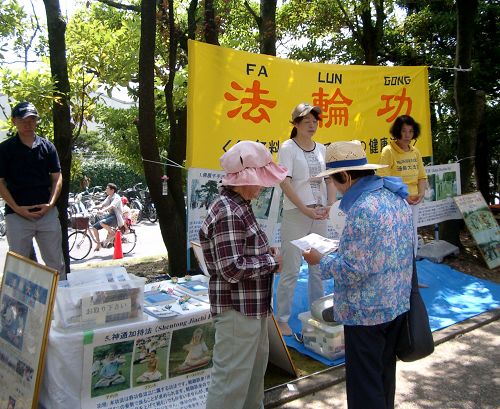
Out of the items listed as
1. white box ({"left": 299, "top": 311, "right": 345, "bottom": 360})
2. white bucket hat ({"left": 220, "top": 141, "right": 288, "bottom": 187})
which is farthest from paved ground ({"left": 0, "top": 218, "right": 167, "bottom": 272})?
white bucket hat ({"left": 220, "top": 141, "right": 288, "bottom": 187})

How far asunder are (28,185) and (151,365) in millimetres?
2020

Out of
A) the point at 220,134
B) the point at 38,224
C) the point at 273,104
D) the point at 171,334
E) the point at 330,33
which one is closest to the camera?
the point at 171,334

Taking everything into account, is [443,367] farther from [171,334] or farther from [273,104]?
[273,104]

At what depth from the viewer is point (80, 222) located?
1104 centimetres

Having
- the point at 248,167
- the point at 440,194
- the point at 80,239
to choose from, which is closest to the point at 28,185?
the point at 248,167

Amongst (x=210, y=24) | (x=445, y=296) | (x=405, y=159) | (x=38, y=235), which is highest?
(x=210, y=24)

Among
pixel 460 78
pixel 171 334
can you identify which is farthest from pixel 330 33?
pixel 171 334

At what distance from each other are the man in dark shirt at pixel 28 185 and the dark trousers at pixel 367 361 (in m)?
2.84

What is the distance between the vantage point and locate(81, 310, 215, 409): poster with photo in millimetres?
2621

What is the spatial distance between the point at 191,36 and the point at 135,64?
86 cm

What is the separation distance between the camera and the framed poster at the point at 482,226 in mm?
6559

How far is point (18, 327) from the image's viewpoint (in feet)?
8.85

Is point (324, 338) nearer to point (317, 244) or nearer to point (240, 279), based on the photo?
point (317, 244)

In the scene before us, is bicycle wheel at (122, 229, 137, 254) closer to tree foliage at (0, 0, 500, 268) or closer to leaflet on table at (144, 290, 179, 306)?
tree foliage at (0, 0, 500, 268)
